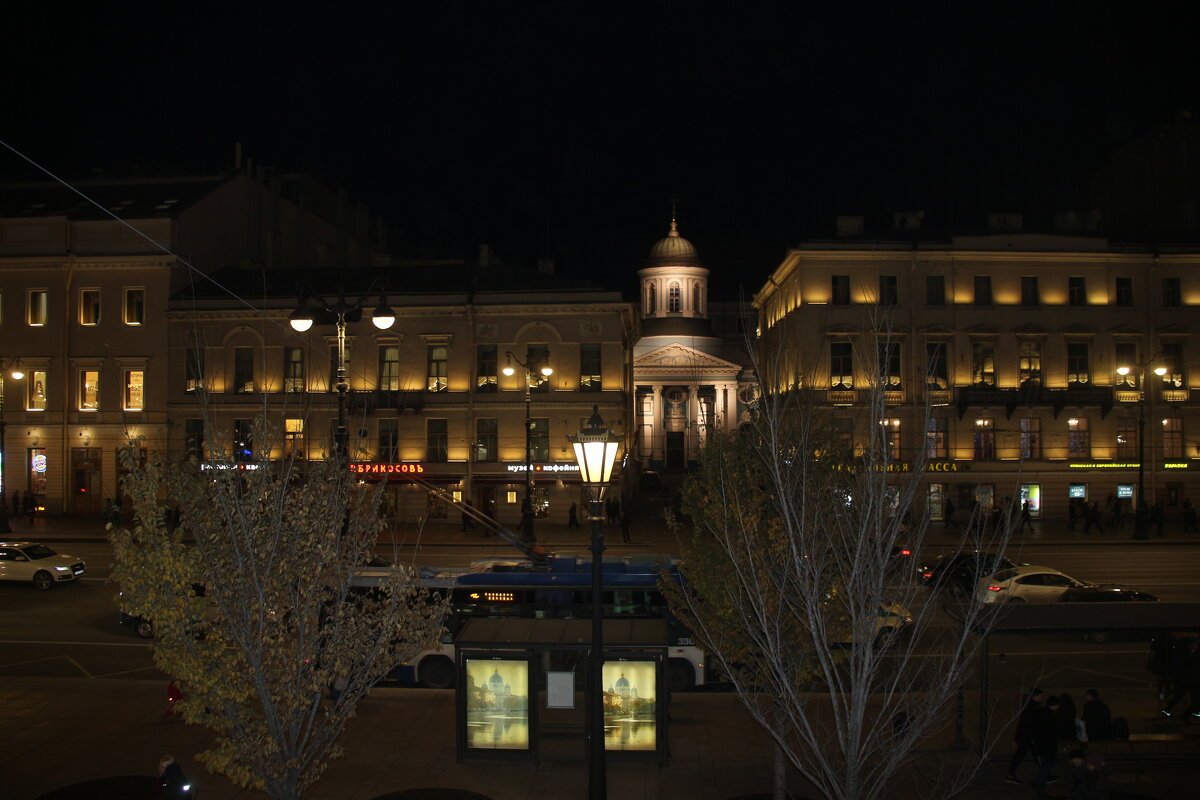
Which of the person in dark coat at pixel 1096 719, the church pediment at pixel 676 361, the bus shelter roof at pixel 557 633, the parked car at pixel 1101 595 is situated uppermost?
the church pediment at pixel 676 361

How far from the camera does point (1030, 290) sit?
47438mm

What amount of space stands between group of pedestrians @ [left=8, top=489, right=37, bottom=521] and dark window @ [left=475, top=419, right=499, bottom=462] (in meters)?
19.9

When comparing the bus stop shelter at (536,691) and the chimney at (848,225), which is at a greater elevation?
the chimney at (848,225)

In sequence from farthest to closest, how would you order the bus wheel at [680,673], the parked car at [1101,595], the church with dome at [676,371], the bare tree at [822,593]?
the church with dome at [676,371]
the parked car at [1101,595]
the bus wheel at [680,673]
the bare tree at [822,593]

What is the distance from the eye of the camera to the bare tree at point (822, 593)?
8.70 m

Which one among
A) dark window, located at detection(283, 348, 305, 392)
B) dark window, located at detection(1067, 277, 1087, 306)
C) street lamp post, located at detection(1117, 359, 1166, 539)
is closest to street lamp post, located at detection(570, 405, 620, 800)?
street lamp post, located at detection(1117, 359, 1166, 539)

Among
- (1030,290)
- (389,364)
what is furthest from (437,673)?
(1030,290)

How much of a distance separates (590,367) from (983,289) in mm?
20056

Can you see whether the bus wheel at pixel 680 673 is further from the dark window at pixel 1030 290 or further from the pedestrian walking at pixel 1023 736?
the dark window at pixel 1030 290

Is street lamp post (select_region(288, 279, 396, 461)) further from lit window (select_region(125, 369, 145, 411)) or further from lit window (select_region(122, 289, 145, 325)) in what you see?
lit window (select_region(122, 289, 145, 325))

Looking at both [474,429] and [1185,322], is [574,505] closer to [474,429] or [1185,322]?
[474,429]

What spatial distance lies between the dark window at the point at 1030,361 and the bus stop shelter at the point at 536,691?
38502 mm

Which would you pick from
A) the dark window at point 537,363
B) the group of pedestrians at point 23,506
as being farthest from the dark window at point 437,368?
the group of pedestrians at point 23,506

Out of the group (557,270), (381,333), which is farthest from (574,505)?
(557,270)
